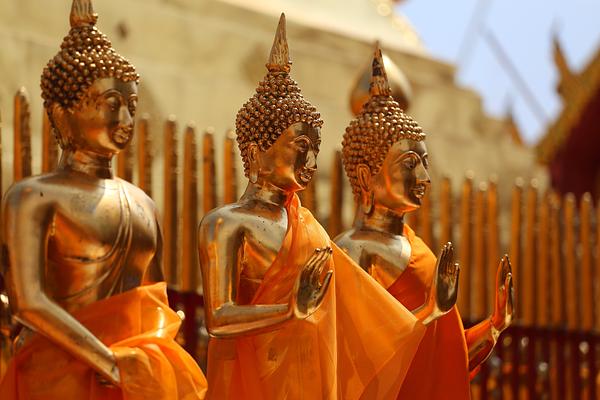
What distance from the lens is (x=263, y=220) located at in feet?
11.8

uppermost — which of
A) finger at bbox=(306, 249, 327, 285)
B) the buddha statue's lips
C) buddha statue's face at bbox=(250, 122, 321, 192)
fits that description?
buddha statue's face at bbox=(250, 122, 321, 192)

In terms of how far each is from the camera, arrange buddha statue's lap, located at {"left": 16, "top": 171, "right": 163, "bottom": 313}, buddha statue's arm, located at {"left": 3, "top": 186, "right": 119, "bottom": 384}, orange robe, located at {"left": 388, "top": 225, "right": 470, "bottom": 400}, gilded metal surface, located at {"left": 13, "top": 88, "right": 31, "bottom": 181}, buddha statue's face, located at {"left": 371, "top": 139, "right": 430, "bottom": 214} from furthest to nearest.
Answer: gilded metal surface, located at {"left": 13, "top": 88, "right": 31, "bottom": 181} → buddha statue's face, located at {"left": 371, "top": 139, "right": 430, "bottom": 214} → orange robe, located at {"left": 388, "top": 225, "right": 470, "bottom": 400} → buddha statue's lap, located at {"left": 16, "top": 171, "right": 163, "bottom": 313} → buddha statue's arm, located at {"left": 3, "top": 186, "right": 119, "bottom": 384}

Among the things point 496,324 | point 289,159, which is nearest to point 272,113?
point 289,159

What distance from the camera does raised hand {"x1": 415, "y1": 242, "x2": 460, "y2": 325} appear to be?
3654mm

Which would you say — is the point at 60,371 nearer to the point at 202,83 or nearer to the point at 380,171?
the point at 380,171

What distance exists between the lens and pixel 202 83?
6.61 meters

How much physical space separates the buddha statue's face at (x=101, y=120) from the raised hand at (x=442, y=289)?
2.74 ft

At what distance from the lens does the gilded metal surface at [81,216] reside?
3.33 meters

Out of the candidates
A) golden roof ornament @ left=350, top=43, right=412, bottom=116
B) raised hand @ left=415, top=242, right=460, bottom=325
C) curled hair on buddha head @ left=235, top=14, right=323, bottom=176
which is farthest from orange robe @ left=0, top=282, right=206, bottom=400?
golden roof ornament @ left=350, top=43, right=412, bottom=116

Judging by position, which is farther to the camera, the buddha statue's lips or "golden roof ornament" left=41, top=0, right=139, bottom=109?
the buddha statue's lips

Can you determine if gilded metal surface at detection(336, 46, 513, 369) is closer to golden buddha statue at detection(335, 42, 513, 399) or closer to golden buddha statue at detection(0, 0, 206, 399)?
golden buddha statue at detection(335, 42, 513, 399)

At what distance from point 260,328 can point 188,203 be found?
1.80 m

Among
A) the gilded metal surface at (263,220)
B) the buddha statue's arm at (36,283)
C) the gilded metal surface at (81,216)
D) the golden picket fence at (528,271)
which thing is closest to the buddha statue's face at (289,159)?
the gilded metal surface at (263,220)

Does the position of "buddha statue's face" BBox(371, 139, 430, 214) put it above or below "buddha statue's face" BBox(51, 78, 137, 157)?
below
